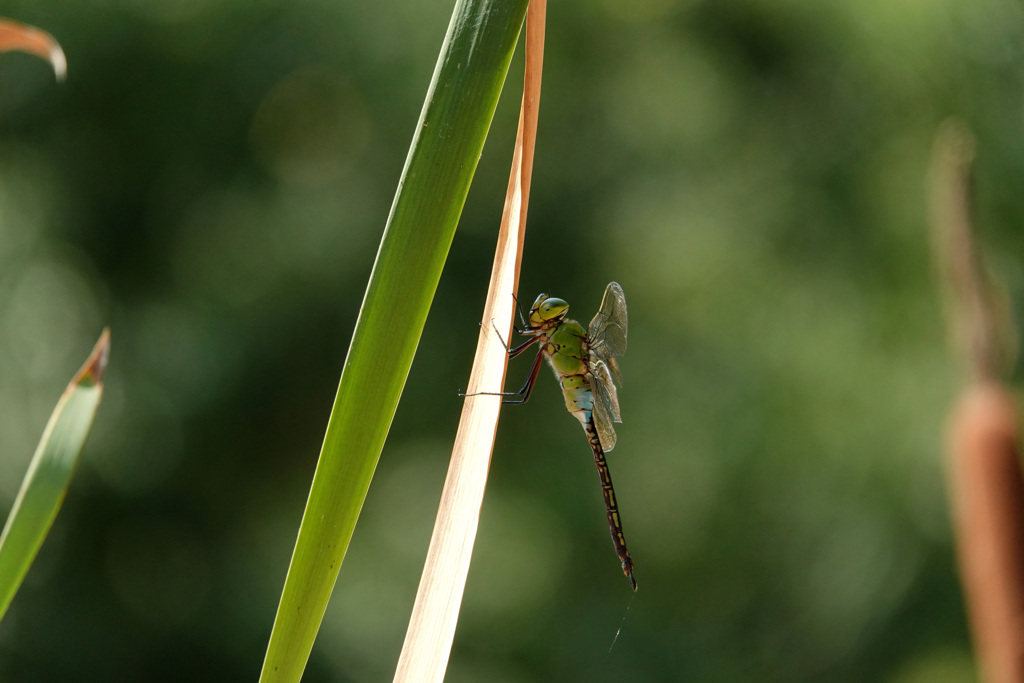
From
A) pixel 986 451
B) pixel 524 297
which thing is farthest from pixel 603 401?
pixel 524 297

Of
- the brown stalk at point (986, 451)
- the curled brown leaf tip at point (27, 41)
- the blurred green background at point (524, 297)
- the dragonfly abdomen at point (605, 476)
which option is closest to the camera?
the curled brown leaf tip at point (27, 41)

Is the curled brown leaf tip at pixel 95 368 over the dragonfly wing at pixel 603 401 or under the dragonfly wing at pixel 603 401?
over

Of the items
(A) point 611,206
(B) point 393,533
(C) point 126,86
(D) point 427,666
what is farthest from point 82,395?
(C) point 126,86

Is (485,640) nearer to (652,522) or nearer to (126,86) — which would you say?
→ (652,522)

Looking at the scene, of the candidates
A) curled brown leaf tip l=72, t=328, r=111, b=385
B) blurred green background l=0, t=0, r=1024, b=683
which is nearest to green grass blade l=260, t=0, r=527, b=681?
curled brown leaf tip l=72, t=328, r=111, b=385

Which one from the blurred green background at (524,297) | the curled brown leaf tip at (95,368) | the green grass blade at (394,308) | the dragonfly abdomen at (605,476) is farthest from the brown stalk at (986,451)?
the blurred green background at (524,297)

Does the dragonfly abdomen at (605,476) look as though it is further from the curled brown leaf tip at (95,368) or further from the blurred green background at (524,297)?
the blurred green background at (524,297)
